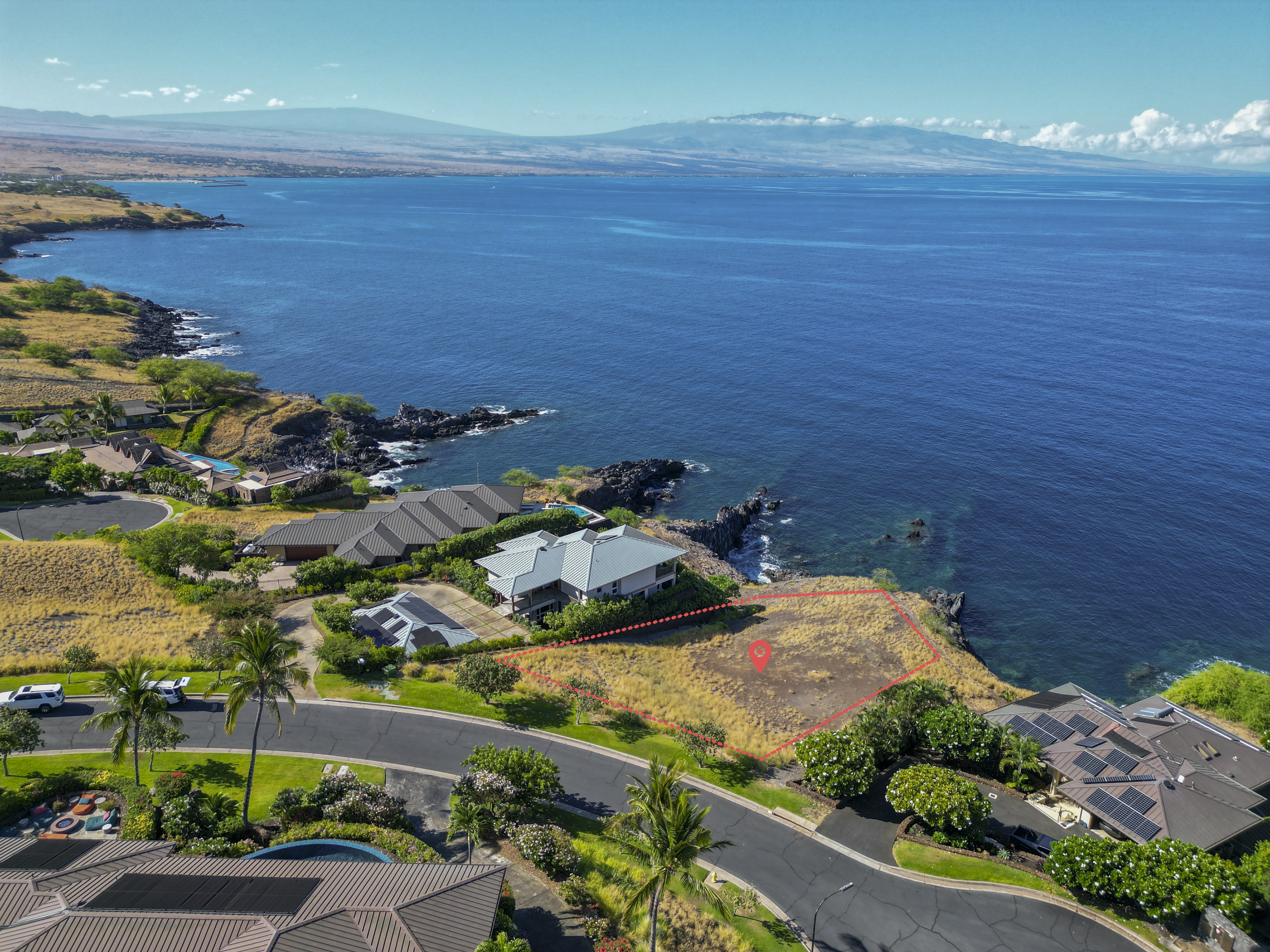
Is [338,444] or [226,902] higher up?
[226,902]

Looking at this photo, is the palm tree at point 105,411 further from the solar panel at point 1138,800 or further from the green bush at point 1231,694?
the green bush at point 1231,694

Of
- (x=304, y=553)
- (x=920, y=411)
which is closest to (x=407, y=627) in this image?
(x=304, y=553)

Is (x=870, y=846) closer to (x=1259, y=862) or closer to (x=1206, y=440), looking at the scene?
(x=1259, y=862)

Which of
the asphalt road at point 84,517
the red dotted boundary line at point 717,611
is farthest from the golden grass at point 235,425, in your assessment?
the red dotted boundary line at point 717,611

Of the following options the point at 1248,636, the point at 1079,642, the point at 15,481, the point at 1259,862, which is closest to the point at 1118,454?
the point at 1248,636

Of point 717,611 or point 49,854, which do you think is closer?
point 49,854

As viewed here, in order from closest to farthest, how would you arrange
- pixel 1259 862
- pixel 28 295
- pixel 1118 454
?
pixel 1259 862, pixel 1118 454, pixel 28 295

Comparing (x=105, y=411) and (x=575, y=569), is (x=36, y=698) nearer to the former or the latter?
(x=575, y=569)
